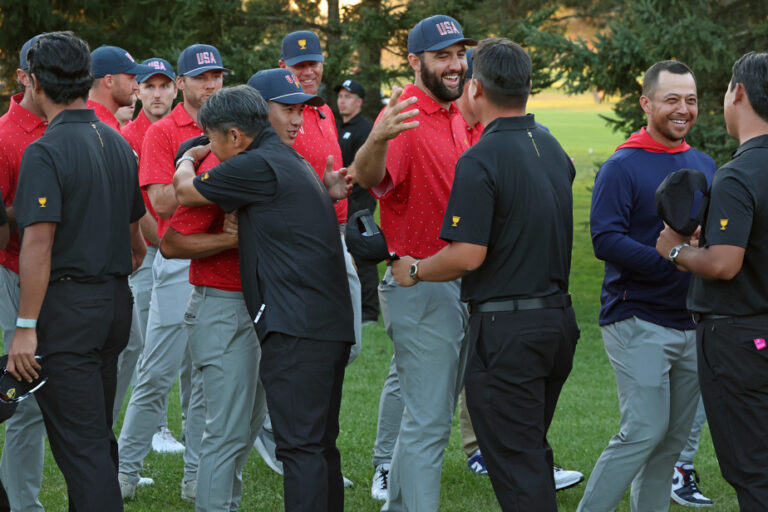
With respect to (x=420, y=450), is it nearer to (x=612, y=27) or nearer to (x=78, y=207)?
(x=78, y=207)

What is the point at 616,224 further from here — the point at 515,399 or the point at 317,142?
the point at 317,142

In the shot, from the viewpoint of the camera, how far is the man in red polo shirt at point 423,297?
4910 mm

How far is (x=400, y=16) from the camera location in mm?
14445

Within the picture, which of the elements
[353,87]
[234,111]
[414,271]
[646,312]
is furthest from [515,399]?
[353,87]

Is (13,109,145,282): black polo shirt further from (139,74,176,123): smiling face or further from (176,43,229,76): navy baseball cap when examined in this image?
(139,74,176,123): smiling face

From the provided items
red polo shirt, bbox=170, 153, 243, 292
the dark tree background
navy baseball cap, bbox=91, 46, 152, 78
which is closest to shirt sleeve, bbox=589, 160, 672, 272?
red polo shirt, bbox=170, 153, 243, 292

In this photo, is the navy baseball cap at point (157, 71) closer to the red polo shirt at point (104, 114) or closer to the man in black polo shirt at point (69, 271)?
the red polo shirt at point (104, 114)

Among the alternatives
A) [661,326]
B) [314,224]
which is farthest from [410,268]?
[661,326]

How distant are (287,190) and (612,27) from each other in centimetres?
845

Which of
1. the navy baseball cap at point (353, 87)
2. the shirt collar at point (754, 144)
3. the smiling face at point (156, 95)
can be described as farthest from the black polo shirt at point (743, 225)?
the navy baseball cap at point (353, 87)

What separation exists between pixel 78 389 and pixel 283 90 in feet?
6.09

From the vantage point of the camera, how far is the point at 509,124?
14.1 ft

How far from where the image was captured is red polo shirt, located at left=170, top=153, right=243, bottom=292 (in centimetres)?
475

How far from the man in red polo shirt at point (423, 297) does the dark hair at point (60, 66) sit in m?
1.39
